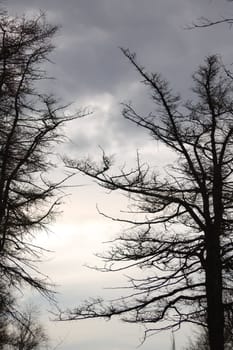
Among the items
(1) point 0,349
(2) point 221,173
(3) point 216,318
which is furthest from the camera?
(1) point 0,349

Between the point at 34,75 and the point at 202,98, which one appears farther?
the point at 202,98

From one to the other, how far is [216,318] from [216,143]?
3.54m

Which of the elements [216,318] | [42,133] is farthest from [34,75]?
[216,318]

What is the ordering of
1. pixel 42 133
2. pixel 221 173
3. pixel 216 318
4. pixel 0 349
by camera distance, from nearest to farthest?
pixel 216 318 → pixel 42 133 → pixel 221 173 → pixel 0 349

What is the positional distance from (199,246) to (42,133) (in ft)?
12.0

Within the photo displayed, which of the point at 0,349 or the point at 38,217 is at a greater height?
the point at 38,217

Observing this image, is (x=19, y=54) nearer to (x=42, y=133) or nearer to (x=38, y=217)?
(x=42, y=133)

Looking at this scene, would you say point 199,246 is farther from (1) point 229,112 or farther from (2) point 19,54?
(2) point 19,54

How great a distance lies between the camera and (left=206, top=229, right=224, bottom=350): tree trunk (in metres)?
9.48

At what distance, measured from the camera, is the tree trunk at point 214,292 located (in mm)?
9484

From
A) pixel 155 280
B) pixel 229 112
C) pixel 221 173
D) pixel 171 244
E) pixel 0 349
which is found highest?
pixel 229 112

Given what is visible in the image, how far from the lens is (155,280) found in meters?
10.8

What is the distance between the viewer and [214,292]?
9750 millimetres

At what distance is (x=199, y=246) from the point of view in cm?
1052
